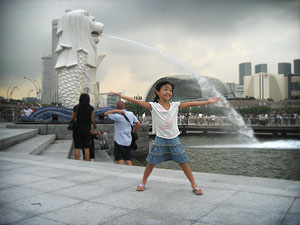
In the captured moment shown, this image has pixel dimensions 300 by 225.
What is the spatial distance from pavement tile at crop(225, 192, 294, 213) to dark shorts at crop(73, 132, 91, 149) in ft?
13.0

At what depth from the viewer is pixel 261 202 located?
3.21 m

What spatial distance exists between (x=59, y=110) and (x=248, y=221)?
695 inches

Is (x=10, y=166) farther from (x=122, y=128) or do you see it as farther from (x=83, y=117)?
(x=122, y=128)

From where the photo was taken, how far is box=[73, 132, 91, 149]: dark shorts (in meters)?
6.69

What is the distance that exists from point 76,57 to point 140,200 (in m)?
23.0

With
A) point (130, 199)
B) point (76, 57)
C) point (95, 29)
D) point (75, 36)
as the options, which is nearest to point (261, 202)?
point (130, 199)

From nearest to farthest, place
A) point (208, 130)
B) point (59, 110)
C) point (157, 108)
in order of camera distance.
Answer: point (157, 108), point (59, 110), point (208, 130)

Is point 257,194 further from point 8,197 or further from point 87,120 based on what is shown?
point 87,120

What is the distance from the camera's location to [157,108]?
12.5 feet

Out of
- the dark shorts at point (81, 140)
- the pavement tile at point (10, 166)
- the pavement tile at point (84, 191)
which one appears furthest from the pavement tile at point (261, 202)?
the dark shorts at point (81, 140)

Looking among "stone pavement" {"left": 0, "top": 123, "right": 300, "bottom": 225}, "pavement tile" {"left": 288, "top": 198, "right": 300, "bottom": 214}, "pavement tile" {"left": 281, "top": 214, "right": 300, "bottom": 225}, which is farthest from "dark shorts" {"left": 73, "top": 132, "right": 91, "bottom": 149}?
"pavement tile" {"left": 281, "top": 214, "right": 300, "bottom": 225}

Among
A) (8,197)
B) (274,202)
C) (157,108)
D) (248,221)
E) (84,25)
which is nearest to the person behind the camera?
(248,221)

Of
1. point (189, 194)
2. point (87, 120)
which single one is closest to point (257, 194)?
point (189, 194)

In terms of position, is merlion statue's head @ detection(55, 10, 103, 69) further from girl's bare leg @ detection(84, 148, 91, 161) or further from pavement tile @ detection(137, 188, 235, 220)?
pavement tile @ detection(137, 188, 235, 220)
